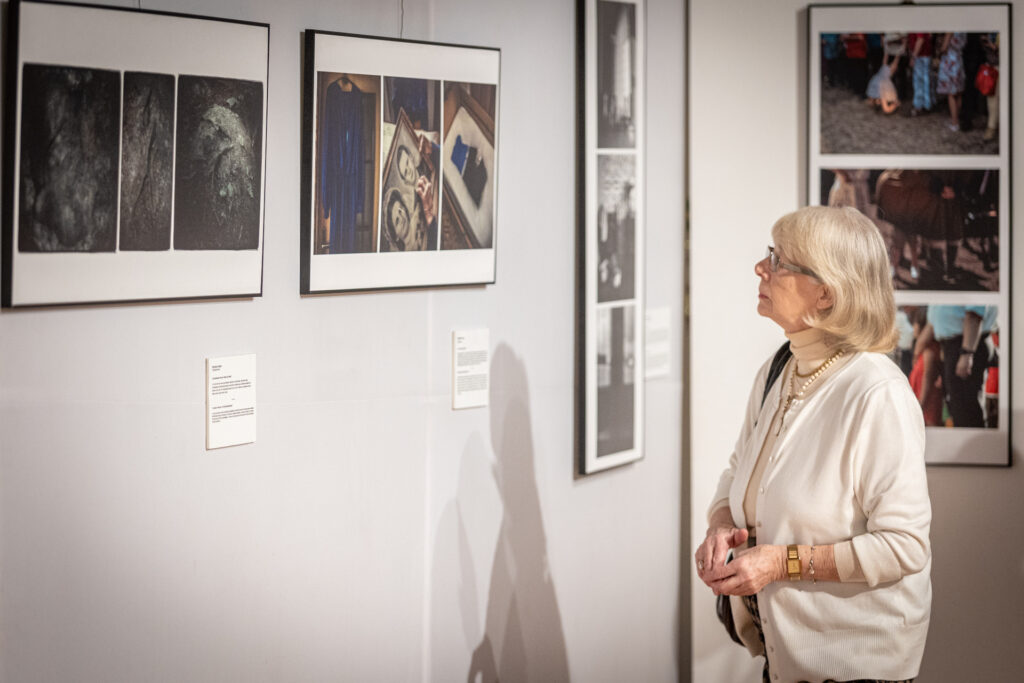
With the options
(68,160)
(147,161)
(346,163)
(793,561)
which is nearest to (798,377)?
(793,561)

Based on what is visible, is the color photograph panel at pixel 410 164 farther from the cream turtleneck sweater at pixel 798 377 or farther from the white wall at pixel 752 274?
the white wall at pixel 752 274

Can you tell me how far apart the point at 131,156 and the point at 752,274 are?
2.23 metres

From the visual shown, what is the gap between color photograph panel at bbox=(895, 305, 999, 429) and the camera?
3.55m

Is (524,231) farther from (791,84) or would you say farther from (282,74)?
(791,84)

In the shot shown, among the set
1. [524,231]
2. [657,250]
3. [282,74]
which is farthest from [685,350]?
[282,74]

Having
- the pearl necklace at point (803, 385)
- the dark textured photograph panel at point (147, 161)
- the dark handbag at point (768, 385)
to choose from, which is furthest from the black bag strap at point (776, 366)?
the dark textured photograph panel at point (147, 161)

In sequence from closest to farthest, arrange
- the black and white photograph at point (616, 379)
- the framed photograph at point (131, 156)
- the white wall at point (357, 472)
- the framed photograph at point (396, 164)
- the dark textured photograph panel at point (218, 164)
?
the framed photograph at point (131, 156)
the white wall at point (357, 472)
the dark textured photograph panel at point (218, 164)
the framed photograph at point (396, 164)
the black and white photograph at point (616, 379)

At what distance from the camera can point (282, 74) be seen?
2473mm

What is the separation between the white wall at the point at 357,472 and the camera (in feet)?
7.07

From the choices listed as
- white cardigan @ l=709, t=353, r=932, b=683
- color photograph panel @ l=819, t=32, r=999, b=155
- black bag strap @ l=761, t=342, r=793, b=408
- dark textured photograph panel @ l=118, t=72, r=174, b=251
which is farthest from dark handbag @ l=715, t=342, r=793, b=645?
dark textured photograph panel @ l=118, t=72, r=174, b=251

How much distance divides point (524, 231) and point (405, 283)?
20.5 inches

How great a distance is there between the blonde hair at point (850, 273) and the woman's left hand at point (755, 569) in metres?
0.51

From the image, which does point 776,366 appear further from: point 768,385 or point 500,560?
point 500,560

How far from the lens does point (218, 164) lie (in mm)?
2330
